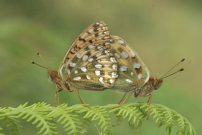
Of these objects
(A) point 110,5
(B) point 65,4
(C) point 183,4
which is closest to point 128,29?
(A) point 110,5

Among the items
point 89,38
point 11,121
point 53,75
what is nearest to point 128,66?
point 89,38

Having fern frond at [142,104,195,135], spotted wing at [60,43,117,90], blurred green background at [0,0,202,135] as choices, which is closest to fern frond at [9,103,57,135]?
fern frond at [142,104,195,135]

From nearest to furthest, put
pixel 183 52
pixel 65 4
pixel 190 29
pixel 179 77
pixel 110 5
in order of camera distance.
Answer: pixel 179 77
pixel 65 4
pixel 110 5
pixel 183 52
pixel 190 29

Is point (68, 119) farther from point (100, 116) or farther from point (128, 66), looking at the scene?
point (128, 66)

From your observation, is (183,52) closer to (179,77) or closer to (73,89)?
(179,77)

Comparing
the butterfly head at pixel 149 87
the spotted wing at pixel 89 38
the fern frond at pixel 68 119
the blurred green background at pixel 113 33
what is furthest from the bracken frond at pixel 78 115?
the blurred green background at pixel 113 33

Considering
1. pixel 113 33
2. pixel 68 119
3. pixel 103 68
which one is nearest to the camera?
pixel 68 119

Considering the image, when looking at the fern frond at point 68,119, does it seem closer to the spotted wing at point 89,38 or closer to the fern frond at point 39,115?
the fern frond at point 39,115
